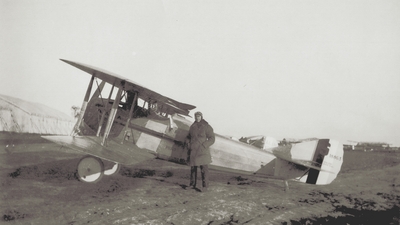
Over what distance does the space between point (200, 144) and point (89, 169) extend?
269 cm

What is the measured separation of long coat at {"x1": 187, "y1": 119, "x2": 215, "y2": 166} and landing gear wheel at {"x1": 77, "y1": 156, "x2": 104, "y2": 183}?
2208 millimetres

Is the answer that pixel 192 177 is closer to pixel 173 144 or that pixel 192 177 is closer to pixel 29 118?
pixel 173 144

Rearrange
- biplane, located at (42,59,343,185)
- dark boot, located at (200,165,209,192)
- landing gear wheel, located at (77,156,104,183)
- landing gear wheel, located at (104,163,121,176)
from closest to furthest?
landing gear wheel, located at (77,156,104,183) → dark boot, located at (200,165,209,192) → biplane, located at (42,59,343,185) → landing gear wheel, located at (104,163,121,176)

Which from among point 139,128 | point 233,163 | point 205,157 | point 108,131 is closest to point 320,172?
point 233,163

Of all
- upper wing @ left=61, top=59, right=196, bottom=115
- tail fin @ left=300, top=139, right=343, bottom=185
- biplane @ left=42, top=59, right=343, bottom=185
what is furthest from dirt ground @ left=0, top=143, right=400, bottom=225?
upper wing @ left=61, top=59, right=196, bottom=115

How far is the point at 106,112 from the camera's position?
6648 millimetres

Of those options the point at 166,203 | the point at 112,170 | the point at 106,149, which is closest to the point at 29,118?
the point at 112,170

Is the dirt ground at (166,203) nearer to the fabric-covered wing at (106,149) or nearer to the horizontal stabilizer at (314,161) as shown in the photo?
the horizontal stabilizer at (314,161)

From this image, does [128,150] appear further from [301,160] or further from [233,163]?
[301,160]

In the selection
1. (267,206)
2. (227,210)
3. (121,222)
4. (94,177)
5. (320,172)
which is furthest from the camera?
(320,172)

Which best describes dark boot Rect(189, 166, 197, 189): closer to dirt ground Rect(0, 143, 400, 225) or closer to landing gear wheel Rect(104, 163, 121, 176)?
dirt ground Rect(0, 143, 400, 225)

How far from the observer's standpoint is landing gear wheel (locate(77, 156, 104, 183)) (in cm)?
574

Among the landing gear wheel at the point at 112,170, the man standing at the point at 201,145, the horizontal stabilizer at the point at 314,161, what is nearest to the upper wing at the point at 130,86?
the man standing at the point at 201,145

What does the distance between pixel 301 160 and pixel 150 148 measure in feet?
13.6
